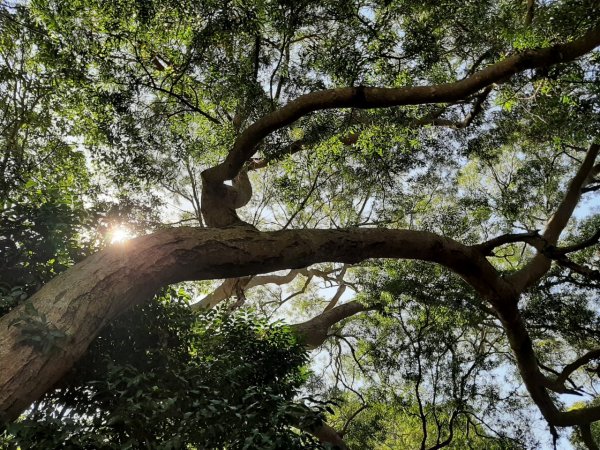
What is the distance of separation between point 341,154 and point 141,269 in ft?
16.8

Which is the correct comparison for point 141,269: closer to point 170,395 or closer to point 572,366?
point 170,395

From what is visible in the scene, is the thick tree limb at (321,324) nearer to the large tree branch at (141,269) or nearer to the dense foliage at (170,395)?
the dense foliage at (170,395)

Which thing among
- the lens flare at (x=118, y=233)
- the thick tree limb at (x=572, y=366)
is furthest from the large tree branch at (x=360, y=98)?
the thick tree limb at (x=572, y=366)

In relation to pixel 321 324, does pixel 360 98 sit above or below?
below

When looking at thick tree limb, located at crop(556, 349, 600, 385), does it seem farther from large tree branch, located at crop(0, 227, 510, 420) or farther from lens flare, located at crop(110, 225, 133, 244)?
lens flare, located at crop(110, 225, 133, 244)

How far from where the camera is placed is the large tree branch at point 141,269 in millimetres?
2176

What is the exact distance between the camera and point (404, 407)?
26.2ft

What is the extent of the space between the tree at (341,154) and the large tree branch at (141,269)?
1 centimetres

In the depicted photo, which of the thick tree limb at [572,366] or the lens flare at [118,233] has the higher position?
the thick tree limb at [572,366]

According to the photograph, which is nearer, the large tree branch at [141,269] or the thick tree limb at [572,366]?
the large tree branch at [141,269]

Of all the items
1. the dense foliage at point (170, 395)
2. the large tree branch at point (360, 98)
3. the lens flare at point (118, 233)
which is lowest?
the dense foliage at point (170, 395)

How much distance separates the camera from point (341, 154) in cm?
739

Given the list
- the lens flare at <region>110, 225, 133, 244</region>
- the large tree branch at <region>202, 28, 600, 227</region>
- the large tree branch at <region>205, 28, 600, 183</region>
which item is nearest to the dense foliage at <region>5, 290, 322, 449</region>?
the lens flare at <region>110, 225, 133, 244</region>

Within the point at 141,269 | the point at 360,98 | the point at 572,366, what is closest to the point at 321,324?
the point at 572,366
